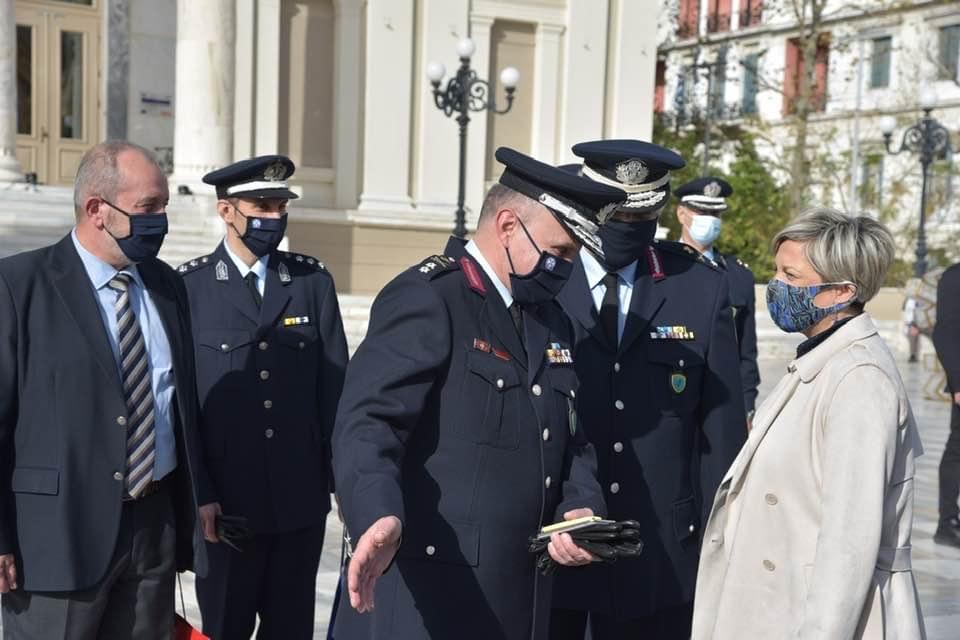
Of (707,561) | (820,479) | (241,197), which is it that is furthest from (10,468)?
(820,479)

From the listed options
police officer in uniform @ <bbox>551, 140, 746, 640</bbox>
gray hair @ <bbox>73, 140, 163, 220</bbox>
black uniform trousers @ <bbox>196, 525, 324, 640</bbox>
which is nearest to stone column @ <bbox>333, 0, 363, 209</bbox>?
black uniform trousers @ <bbox>196, 525, 324, 640</bbox>

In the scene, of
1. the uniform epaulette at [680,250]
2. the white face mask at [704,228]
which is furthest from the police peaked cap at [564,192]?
the white face mask at [704,228]

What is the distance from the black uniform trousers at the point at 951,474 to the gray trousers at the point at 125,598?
5.59 meters

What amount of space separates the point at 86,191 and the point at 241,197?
46.0 inches

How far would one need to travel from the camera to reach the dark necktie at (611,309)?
4117 mm

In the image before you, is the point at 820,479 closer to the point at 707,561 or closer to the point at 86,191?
the point at 707,561

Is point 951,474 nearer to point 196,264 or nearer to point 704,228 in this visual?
point 704,228

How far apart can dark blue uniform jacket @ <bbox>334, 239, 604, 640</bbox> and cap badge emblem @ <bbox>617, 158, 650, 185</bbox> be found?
929 mm

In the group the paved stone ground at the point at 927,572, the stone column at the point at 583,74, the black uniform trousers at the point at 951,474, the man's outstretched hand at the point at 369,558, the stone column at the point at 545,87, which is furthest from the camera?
the stone column at the point at 583,74

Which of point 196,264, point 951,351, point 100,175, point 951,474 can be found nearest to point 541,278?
point 100,175

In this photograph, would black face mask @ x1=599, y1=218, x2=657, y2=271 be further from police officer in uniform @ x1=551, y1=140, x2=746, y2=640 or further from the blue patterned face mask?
the blue patterned face mask

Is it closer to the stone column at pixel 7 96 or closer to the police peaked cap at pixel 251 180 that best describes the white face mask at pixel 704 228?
the police peaked cap at pixel 251 180

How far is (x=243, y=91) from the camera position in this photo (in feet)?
68.1

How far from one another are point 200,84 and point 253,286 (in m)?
15.3
